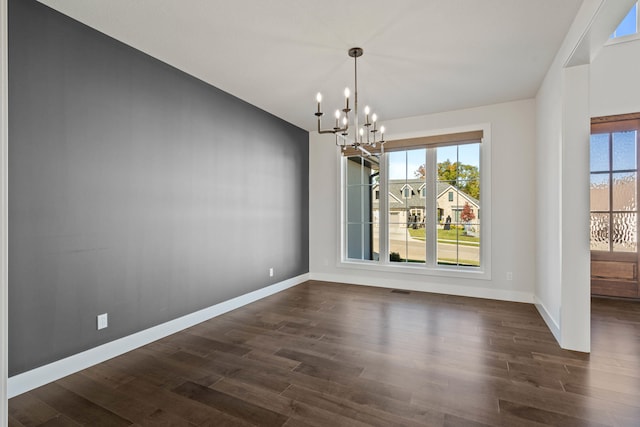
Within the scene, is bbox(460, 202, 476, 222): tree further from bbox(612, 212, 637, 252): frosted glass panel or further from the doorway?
bbox(612, 212, 637, 252): frosted glass panel

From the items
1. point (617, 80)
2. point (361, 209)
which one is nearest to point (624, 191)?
point (617, 80)

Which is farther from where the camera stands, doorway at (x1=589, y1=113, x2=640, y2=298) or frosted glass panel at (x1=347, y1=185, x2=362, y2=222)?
frosted glass panel at (x1=347, y1=185, x2=362, y2=222)

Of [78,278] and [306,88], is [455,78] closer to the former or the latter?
[306,88]

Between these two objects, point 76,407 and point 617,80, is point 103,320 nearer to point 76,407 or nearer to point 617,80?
point 76,407

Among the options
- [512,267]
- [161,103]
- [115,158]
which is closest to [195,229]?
[115,158]

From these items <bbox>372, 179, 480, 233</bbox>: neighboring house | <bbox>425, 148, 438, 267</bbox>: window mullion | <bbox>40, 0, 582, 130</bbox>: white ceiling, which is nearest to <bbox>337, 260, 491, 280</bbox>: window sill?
<bbox>425, 148, 438, 267</bbox>: window mullion

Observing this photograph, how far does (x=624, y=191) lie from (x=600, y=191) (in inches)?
9.9

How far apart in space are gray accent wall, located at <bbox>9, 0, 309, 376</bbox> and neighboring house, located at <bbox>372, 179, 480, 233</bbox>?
2.44 meters

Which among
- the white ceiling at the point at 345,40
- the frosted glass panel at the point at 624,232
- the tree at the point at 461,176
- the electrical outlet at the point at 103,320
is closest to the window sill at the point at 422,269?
the tree at the point at 461,176

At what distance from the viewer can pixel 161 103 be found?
3137 mm

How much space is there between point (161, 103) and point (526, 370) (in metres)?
4.06

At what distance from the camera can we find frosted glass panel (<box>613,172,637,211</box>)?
167 inches

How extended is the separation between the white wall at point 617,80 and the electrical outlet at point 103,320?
20.6ft

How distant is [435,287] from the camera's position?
15.6 ft
